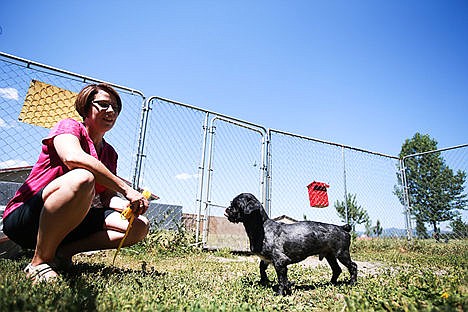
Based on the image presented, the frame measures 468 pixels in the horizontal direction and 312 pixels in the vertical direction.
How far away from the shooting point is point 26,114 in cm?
457

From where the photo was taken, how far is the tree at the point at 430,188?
961cm

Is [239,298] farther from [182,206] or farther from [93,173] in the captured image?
[182,206]

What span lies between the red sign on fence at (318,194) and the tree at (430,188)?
3.25m

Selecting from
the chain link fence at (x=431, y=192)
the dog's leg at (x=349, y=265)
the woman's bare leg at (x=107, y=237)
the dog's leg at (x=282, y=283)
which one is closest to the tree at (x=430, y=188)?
the chain link fence at (x=431, y=192)

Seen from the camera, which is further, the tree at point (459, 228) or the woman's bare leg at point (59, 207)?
the tree at point (459, 228)

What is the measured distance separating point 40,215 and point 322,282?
3.10 metres

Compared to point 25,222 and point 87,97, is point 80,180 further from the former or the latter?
point 87,97

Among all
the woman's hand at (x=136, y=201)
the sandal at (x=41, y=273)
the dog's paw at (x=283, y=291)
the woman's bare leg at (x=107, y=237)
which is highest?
the woman's hand at (x=136, y=201)

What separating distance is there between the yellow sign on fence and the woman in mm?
2234

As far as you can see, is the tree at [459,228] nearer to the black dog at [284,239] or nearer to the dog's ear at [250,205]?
the black dog at [284,239]

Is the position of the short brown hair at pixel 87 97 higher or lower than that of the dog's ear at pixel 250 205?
higher

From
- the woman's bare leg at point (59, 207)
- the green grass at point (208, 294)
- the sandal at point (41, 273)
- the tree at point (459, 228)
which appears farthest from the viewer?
the tree at point (459, 228)

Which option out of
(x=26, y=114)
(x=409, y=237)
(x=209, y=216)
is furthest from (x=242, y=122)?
(x=409, y=237)

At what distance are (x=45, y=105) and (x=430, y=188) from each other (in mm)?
11801
